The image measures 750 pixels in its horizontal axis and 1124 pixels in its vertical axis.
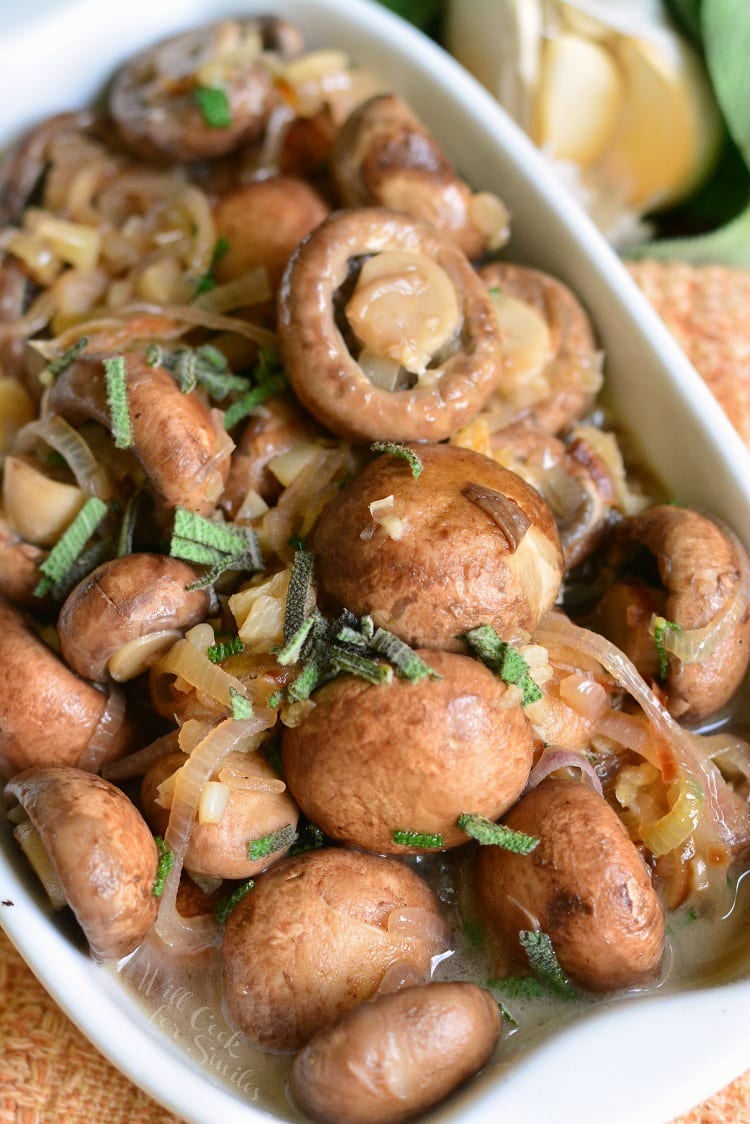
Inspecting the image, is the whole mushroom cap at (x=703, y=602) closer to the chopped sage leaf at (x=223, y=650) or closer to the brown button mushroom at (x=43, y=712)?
the chopped sage leaf at (x=223, y=650)

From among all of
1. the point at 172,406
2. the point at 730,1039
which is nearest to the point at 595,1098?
the point at 730,1039

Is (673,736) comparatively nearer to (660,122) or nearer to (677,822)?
(677,822)

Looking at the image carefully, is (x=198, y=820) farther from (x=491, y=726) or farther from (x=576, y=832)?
(x=576, y=832)

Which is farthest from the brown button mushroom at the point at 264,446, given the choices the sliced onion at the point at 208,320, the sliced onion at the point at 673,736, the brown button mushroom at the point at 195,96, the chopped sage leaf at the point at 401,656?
the brown button mushroom at the point at 195,96

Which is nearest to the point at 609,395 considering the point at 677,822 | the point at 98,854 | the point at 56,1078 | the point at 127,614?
the point at 677,822

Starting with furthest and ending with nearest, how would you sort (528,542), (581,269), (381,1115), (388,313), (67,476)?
(581,269) < (67,476) < (388,313) < (528,542) < (381,1115)

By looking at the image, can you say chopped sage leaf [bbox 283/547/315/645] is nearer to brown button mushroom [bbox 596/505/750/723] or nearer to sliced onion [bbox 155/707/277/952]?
sliced onion [bbox 155/707/277/952]
